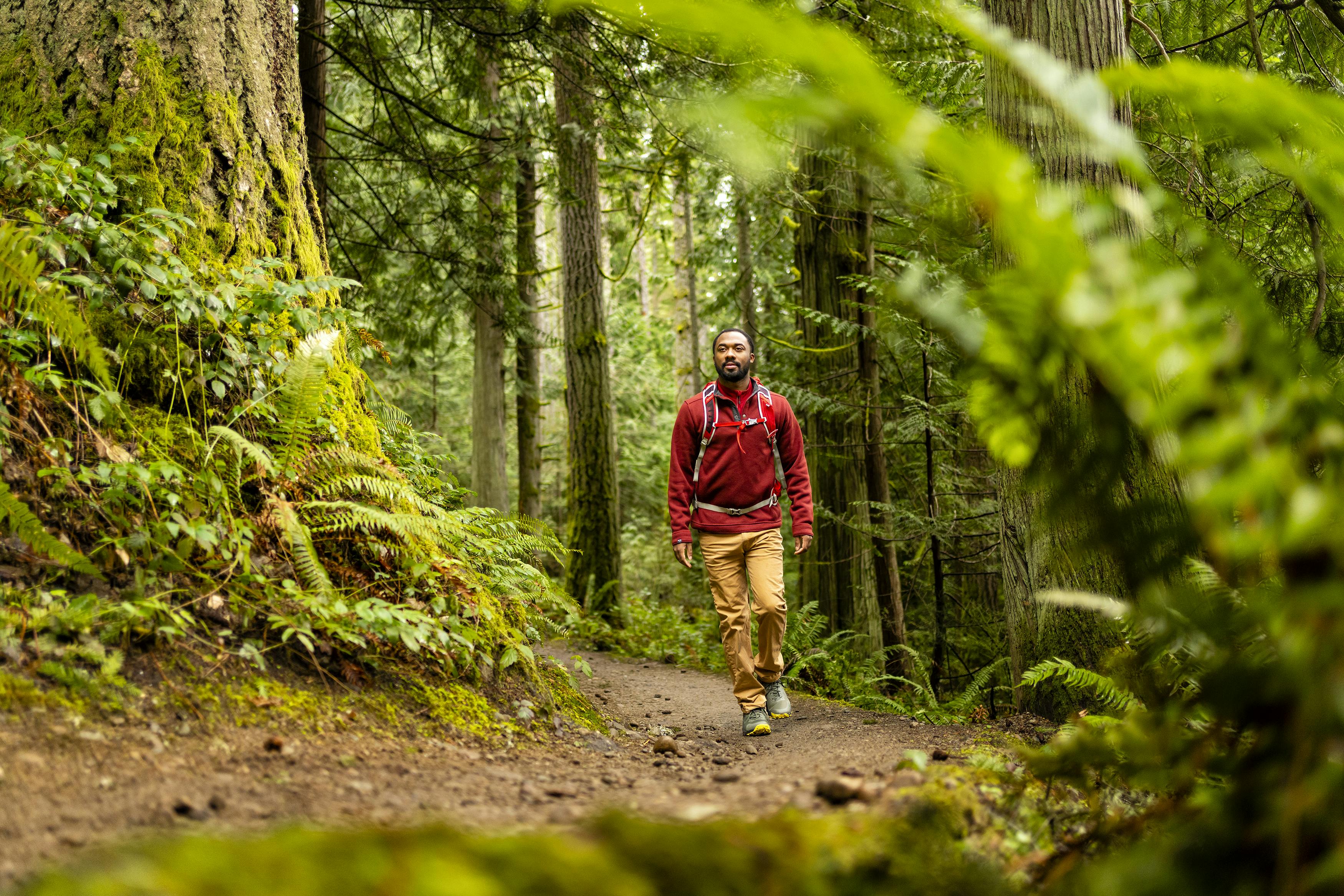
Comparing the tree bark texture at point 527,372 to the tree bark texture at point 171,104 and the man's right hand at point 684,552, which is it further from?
the tree bark texture at point 171,104

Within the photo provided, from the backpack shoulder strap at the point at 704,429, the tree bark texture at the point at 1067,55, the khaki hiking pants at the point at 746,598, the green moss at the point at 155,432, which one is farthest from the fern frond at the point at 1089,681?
the green moss at the point at 155,432

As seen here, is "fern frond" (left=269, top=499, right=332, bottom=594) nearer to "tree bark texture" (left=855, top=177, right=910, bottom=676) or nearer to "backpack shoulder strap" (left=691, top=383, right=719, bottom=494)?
"backpack shoulder strap" (left=691, top=383, right=719, bottom=494)

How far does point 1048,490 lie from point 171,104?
4637 millimetres

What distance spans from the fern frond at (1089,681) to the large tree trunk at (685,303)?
1191cm

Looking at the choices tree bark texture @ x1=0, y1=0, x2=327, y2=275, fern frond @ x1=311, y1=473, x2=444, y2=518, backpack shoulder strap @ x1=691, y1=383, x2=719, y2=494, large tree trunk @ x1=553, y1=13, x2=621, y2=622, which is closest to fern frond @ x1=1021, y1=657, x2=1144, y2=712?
backpack shoulder strap @ x1=691, y1=383, x2=719, y2=494

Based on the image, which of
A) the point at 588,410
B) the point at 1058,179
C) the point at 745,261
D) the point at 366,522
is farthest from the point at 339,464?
the point at 745,261

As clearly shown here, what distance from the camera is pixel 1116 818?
6.15ft

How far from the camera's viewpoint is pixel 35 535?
250 cm

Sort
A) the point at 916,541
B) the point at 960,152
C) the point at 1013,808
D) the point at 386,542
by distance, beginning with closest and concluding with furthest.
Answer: the point at 960,152 → the point at 1013,808 → the point at 386,542 → the point at 916,541

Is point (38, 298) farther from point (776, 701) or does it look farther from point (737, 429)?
point (776, 701)

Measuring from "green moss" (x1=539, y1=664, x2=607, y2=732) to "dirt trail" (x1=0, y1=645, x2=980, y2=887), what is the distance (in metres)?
0.51

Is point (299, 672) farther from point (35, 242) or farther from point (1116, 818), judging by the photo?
point (1116, 818)

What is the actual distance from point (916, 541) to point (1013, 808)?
688 cm

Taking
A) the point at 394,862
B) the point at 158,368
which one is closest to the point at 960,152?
the point at 394,862
